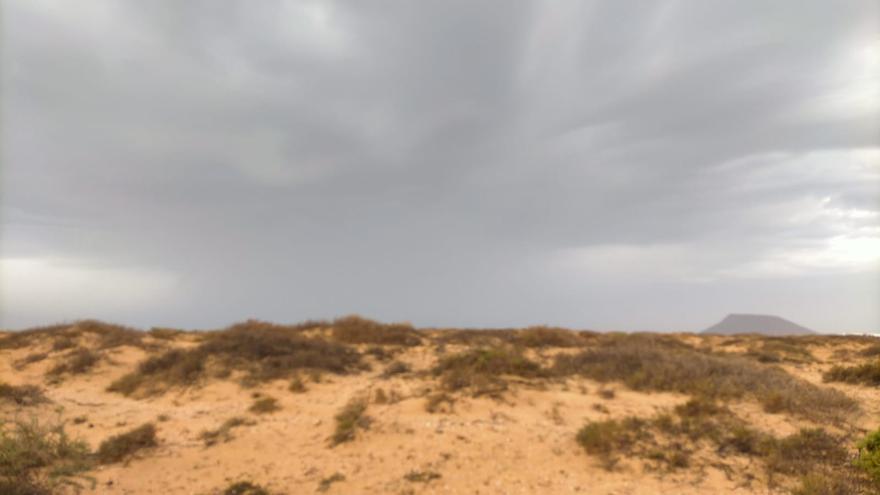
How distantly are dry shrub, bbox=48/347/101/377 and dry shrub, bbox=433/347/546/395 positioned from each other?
37.9ft

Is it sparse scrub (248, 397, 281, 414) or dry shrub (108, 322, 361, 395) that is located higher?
dry shrub (108, 322, 361, 395)

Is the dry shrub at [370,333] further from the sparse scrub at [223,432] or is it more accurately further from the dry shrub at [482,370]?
the sparse scrub at [223,432]

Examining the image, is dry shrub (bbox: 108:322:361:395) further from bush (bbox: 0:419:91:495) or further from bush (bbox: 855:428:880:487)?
bush (bbox: 855:428:880:487)

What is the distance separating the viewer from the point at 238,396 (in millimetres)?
12531

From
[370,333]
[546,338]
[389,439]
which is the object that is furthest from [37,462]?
[546,338]

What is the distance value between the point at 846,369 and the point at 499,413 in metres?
12.9

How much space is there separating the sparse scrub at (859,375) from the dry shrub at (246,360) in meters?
15.6

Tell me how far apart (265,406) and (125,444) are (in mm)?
3021

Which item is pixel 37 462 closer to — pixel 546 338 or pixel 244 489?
pixel 244 489

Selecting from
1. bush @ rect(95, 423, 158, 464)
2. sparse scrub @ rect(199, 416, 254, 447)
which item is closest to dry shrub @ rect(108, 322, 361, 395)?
sparse scrub @ rect(199, 416, 254, 447)

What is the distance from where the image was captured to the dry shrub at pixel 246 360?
45.1 ft

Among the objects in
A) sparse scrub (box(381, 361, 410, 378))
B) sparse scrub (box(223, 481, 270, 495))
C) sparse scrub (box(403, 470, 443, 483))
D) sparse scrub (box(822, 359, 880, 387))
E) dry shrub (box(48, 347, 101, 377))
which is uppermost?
sparse scrub (box(822, 359, 880, 387))

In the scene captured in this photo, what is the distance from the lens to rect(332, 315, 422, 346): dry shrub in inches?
766

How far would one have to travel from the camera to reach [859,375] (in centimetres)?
1473
